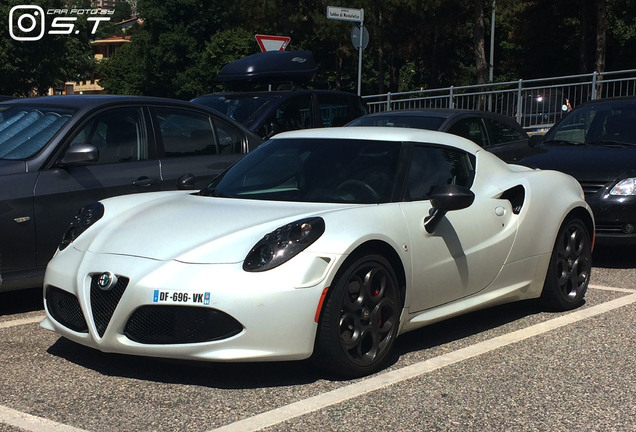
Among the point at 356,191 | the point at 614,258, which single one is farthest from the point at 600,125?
the point at 356,191

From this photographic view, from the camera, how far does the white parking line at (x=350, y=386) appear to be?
13.5 ft

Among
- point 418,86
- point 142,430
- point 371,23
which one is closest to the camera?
point 142,430

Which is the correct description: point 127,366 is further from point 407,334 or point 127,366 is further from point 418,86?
point 418,86

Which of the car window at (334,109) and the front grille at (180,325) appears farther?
the car window at (334,109)

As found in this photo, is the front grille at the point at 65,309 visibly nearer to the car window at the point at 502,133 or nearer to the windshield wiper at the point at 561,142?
the windshield wiper at the point at 561,142

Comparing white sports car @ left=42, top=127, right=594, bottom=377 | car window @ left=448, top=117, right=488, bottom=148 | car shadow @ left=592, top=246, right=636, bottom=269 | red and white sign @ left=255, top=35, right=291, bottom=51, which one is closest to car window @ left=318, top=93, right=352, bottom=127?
car window @ left=448, top=117, right=488, bottom=148

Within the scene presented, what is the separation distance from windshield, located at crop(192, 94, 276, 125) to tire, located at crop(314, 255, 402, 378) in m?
6.31

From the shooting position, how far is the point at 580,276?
6.78 meters

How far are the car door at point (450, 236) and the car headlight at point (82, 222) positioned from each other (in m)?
1.75

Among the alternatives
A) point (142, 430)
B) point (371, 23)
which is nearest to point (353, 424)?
point (142, 430)

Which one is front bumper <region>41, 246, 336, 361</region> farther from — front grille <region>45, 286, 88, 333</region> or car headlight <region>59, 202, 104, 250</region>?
car headlight <region>59, 202, 104, 250</region>

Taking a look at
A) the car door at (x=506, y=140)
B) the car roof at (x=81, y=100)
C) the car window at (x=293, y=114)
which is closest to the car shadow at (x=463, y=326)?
the car roof at (x=81, y=100)

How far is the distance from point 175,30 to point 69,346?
71.2 metres

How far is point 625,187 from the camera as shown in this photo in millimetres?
8570
